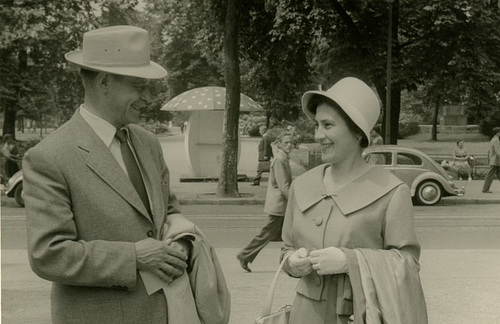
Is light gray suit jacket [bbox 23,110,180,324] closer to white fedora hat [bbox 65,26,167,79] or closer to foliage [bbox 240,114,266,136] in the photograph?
white fedora hat [bbox 65,26,167,79]

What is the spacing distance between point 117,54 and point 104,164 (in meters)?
0.41

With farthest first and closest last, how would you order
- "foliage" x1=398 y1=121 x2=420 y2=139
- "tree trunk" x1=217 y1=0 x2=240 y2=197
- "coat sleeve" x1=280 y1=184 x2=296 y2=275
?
1. "foliage" x1=398 y1=121 x2=420 y2=139
2. "tree trunk" x1=217 y1=0 x2=240 y2=197
3. "coat sleeve" x1=280 y1=184 x2=296 y2=275

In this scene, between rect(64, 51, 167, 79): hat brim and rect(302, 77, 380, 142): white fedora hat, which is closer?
rect(64, 51, 167, 79): hat brim

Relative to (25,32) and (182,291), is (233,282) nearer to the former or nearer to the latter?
(182,291)

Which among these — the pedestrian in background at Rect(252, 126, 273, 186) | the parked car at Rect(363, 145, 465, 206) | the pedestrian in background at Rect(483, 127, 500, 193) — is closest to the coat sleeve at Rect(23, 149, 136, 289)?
the parked car at Rect(363, 145, 465, 206)

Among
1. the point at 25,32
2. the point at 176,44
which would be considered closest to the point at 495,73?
the point at 25,32

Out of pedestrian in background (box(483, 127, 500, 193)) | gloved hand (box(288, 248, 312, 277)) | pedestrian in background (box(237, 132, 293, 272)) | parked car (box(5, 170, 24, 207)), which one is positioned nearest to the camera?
gloved hand (box(288, 248, 312, 277))

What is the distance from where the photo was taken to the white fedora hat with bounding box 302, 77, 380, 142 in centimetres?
341

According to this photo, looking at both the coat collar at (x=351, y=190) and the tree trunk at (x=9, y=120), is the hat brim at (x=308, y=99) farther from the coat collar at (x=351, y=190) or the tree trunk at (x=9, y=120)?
the tree trunk at (x=9, y=120)

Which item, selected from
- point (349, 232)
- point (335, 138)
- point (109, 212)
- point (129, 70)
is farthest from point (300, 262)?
point (129, 70)

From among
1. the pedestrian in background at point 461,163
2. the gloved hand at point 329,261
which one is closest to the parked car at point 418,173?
the pedestrian in background at point 461,163

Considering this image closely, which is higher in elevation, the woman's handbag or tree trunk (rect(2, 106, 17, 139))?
the woman's handbag

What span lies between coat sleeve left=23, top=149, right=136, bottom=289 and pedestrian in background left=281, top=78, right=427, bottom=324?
908mm

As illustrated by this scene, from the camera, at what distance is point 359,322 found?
125 inches
